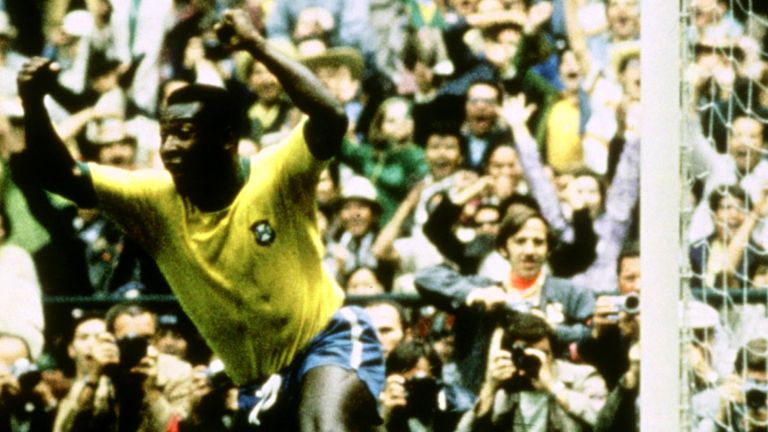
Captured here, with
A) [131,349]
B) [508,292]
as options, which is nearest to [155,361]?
[131,349]

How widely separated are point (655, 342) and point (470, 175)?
2.48m

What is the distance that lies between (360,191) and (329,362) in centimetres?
246

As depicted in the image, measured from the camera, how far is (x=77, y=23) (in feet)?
23.1

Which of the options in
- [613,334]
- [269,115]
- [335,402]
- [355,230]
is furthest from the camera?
[269,115]

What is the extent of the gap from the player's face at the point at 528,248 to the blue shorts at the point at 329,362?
210cm

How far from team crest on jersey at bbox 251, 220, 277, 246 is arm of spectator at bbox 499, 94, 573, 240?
2248 millimetres

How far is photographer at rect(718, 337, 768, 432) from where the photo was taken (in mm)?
5805

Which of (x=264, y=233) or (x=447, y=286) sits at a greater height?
(x=264, y=233)

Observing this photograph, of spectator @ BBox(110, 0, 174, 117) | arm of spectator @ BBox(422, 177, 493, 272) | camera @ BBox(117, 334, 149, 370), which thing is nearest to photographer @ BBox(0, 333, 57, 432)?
camera @ BBox(117, 334, 149, 370)

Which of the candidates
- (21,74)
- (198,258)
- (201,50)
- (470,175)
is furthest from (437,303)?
(21,74)

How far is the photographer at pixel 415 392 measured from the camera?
20.7ft

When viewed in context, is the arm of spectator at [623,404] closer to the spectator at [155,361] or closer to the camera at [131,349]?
the spectator at [155,361]

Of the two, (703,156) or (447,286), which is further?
(447,286)

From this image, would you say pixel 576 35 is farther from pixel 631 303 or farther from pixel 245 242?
pixel 245 242
